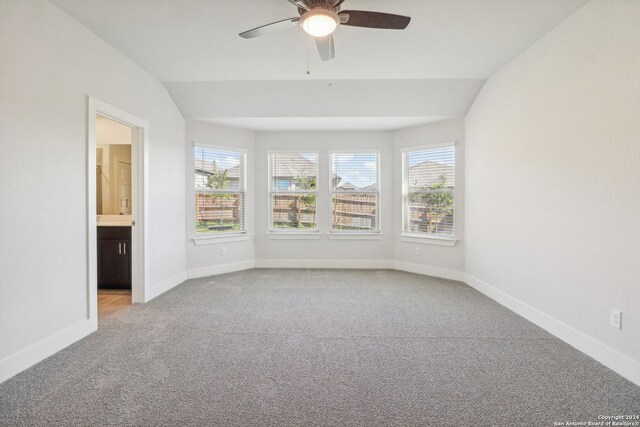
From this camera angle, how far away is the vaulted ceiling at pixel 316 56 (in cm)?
246

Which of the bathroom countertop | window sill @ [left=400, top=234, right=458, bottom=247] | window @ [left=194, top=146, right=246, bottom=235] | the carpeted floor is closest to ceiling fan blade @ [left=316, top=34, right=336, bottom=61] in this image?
the carpeted floor

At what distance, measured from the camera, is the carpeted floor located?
170cm

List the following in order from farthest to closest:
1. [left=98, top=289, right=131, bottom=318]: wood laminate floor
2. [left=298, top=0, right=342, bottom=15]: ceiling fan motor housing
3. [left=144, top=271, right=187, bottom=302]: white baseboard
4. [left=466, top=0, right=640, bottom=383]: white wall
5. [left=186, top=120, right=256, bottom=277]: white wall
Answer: [left=186, top=120, right=256, bottom=277]: white wall < [left=144, top=271, right=187, bottom=302]: white baseboard < [left=98, top=289, right=131, bottom=318]: wood laminate floor < [left=466, top=0, right=640, bottom=383]: white wall < [left=298, top=0, right=342, bottom=15]: ceiling fan motor housing

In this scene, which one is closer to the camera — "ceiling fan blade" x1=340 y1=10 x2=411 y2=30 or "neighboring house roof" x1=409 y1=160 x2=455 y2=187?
"ceiling fan blade" x1=340 y1=10 x2=411 y2=30

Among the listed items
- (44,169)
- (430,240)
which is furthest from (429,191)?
(44,169)

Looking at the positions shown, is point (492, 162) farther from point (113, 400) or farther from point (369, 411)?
point (113, 400)

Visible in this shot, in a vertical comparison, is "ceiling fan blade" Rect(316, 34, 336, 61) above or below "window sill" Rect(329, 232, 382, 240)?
above

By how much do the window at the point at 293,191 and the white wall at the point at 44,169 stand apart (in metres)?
2.68

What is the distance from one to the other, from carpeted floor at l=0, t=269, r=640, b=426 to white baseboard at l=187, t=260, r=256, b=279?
1.25 m

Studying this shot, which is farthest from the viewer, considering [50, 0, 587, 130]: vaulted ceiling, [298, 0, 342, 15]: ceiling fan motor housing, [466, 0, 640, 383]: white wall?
[50, 0, 587, 130]: vaulted ceiling

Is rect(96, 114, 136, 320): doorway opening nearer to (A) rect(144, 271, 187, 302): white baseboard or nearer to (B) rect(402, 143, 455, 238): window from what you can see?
(A) rect(144, 271, 187, 302): white baseboard

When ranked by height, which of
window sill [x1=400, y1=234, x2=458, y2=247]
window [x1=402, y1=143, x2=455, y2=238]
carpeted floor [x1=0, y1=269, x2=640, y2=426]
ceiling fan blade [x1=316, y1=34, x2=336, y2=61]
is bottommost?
carpeted floor [x1=0, y1=269, x2=640, y2=426]

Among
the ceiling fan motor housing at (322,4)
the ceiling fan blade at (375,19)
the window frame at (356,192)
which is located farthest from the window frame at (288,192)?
the ceiling fan motor housing at (322,4)

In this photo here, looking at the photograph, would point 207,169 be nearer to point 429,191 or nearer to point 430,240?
point 429,191
